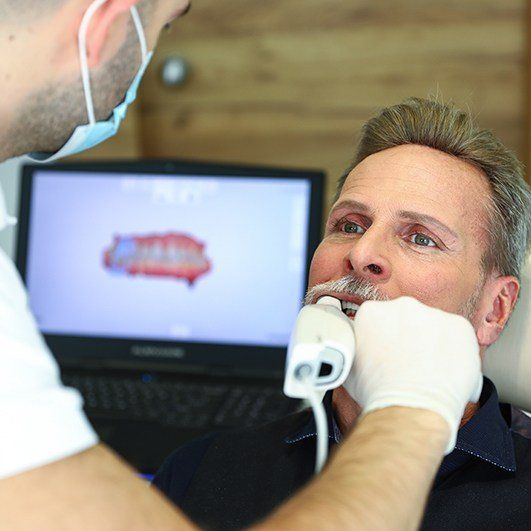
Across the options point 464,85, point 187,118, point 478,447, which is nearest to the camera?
point 478,447

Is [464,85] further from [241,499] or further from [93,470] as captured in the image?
[93,470]

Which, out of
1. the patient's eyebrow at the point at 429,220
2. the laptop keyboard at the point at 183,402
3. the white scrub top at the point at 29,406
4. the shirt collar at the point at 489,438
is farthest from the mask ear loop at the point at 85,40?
the laptop keyboard at the point at 183,402

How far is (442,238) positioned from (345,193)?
0.62 feet

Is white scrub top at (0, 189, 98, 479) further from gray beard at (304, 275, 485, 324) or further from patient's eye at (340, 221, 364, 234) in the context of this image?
patient's eye at (340, 221, 364, 234)

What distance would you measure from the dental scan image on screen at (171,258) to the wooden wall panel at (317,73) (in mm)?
698

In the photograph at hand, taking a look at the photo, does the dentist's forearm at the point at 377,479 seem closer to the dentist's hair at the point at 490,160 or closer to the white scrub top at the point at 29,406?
the white scrub top at the point at 29,406

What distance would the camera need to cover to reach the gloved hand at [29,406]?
742 millimetres

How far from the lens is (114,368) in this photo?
7.00 feet

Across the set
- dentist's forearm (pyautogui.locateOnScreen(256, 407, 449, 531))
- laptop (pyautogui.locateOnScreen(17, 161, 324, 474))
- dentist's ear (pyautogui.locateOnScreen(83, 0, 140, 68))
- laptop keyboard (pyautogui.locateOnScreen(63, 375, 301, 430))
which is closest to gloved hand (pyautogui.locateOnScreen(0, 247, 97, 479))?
dentist's forearm (pyautogui.locateOnScreen(256, 407, 449, 531))

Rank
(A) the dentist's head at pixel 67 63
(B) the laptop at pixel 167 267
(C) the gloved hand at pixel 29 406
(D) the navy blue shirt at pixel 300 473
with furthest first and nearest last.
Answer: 1. (B) the laptop at pixel 167 267
2. (D) the navy blue shirt at pixel 300 473
3. (A) the dentist's head at pixel 67 63
4. (C) the gloved hand at pixel 29 406

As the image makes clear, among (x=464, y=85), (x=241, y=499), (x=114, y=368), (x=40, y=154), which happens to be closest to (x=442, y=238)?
(x=241, y=499)

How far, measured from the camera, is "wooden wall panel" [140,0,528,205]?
107 inches

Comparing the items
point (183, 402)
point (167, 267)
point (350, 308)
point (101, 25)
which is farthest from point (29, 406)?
point (167, 267)

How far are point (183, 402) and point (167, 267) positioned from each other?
35 centimetres
